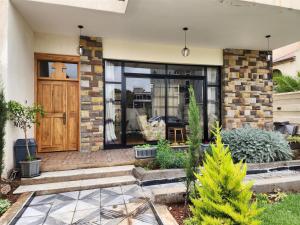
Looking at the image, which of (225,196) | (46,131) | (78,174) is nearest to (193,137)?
(225,196)

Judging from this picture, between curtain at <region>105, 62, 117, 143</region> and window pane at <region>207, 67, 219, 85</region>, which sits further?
window pane at <region>207, 67, 219, 85</region>

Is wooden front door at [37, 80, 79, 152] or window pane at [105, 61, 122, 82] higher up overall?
window pane at [105, 61, 122, 82]

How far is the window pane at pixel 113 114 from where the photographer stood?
6191mm

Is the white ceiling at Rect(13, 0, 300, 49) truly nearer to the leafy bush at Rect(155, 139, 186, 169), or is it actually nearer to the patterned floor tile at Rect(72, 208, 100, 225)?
the leafy bush at Rect(155, 139, 186, 169)

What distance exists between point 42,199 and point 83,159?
157 centimetres

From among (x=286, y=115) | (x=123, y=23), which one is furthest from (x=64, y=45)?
(x=286, y=115)

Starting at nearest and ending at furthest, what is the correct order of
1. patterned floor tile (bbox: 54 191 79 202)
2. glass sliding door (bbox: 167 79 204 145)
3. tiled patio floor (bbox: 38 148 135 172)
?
patterned floor tile (bbox: 54 191 79 202)
tiled patio floor (bbox: 38 148 135 172)
glass sliding door (bbox: 167 79 204 145)

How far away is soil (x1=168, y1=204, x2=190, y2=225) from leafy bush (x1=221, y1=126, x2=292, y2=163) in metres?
2.29

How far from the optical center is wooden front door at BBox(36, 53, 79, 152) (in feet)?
18.7

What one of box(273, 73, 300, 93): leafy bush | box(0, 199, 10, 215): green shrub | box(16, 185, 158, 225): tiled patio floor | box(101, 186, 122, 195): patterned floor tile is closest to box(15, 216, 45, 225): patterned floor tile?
box(16, 185, 158, 225): tiled patio floor

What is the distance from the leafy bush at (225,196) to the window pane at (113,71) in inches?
190

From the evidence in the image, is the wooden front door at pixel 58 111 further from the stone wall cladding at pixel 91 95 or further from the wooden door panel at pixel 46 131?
the stone wall cladding at pixel 91 95

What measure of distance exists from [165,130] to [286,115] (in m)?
5.71

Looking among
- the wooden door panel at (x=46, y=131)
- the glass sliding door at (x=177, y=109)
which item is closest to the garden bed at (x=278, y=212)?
the glass sliding door at (x=177, y=109)
